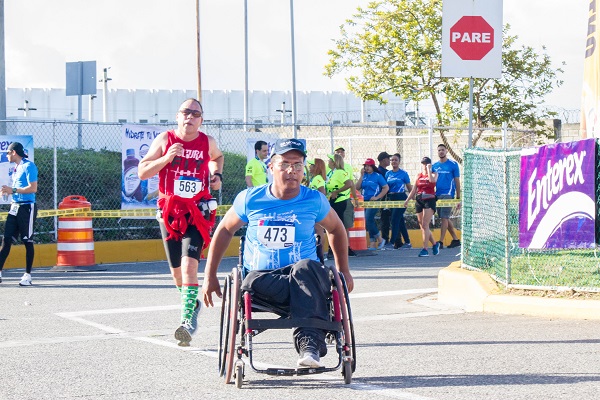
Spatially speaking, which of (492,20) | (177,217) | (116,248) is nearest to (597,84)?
(492,20)

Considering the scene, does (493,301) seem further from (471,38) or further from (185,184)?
(185,184)

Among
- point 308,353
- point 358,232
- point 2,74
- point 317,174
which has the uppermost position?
point 2,74

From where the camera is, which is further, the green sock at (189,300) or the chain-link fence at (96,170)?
the chain-link fence at (96,170)

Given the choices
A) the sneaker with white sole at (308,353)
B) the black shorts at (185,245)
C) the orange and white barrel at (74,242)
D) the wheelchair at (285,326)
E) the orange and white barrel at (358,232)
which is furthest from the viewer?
the orange and white barrel at (358,232)

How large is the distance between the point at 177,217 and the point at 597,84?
5908 mm

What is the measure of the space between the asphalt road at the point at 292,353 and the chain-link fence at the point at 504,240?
75 cm

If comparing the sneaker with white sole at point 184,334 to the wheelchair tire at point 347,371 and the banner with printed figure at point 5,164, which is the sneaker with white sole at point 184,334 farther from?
the banner with printed figure at point 5,164

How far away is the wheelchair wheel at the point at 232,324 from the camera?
630cm

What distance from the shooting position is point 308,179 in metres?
16.7

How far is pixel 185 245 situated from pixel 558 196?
3945 millimetres

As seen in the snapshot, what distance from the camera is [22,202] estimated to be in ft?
46.6

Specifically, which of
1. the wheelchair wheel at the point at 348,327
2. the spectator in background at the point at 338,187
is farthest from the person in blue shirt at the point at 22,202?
the wheelchair wheel at the point at 348,327

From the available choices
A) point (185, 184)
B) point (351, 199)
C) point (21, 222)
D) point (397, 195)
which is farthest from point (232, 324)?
point (397, 195)

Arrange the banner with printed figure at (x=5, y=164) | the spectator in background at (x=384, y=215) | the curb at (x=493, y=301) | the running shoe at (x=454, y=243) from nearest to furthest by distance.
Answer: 1. the curb at (x=493, y=301)
2. the banner with printed figure at (x=5, y=164)
3. the running shoe at (x=454, y=243)
4. the spectator in background at (x=384, y=215)
